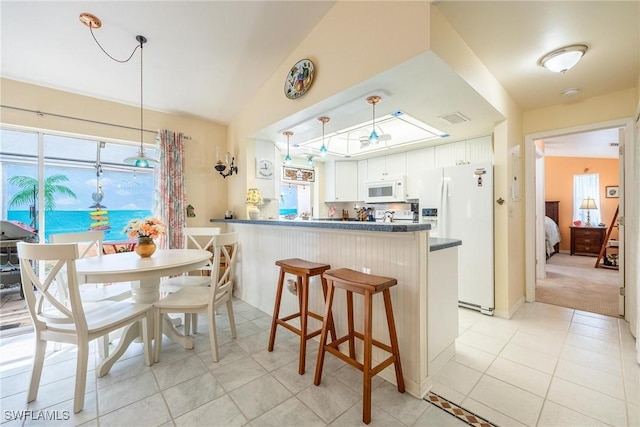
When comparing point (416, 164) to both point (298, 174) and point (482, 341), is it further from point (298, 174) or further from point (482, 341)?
point (482, 341)

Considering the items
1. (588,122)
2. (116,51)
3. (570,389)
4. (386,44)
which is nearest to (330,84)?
(386,44)

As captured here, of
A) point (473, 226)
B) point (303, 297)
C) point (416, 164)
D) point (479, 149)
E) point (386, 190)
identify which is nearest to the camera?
point (303, 297)

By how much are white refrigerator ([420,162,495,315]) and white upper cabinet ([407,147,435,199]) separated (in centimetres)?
75

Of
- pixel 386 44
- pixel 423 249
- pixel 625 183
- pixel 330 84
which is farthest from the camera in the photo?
pixel 625 183

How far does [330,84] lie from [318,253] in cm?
149

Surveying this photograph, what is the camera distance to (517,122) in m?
3.18

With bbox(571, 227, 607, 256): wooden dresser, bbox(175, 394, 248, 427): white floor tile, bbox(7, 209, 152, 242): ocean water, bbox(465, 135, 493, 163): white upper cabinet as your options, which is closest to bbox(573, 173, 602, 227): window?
bbox(571, 227, 607, 256): wooden dresser

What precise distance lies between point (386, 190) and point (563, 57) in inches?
105

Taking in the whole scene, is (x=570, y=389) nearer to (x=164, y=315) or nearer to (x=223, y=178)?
(x=164, y=315)

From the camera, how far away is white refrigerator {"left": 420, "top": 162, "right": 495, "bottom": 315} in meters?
2.93

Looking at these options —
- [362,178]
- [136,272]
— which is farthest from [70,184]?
[362,178]

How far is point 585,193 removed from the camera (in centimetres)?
638

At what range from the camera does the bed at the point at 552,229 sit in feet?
19.1

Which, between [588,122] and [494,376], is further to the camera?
[588,122]
